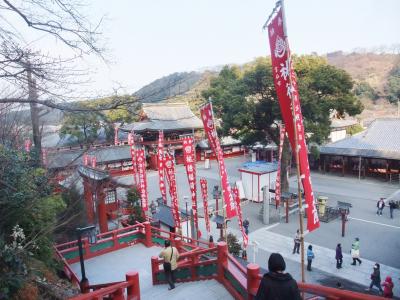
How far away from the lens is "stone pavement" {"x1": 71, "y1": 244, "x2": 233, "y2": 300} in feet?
23.3

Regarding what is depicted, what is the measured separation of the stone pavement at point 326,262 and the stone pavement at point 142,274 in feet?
15.0

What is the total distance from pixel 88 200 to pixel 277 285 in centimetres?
1358

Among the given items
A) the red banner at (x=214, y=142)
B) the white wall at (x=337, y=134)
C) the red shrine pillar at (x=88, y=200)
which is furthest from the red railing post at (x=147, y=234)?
the white wall at (x=337, y=134)

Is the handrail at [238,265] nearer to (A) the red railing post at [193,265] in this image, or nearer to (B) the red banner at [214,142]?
(A) the red railing post at [193,265]

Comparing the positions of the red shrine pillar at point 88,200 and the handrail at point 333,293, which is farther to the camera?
the red shrine pillar at point 88,200

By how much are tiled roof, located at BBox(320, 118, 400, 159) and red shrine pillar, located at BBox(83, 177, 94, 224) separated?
20468 mm

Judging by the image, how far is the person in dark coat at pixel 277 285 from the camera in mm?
3436

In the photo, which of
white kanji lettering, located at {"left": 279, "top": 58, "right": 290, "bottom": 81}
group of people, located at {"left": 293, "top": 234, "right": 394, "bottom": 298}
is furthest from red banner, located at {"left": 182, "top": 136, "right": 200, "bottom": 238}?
white kanji lettering, located at {"left": 279, "top": 58, "right": 290, "bottom": 81}

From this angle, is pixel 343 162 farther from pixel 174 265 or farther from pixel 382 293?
pixel 174 265

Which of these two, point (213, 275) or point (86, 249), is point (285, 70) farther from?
point (86, 249)

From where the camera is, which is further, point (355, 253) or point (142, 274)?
point (355, 253)

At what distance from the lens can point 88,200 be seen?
1559 centimetres

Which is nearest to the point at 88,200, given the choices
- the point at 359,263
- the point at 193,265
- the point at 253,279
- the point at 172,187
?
the point at 172,187

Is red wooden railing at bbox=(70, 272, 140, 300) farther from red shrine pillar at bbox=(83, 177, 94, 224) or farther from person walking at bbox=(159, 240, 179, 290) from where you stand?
red shrine pillar at bbox=(83, 177, 94, 224)
